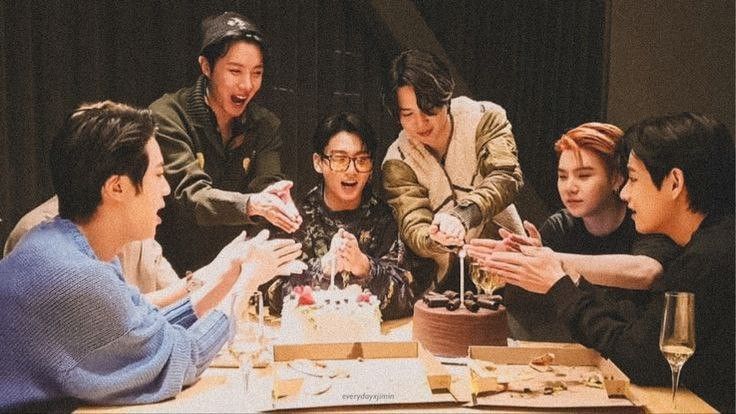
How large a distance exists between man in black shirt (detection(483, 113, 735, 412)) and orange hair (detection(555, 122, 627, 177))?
456 mm

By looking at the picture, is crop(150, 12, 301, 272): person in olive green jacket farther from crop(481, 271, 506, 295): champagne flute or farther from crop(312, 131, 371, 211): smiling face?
crop(481, 271, 506, 295): champagne flute

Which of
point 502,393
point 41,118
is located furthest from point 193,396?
point 41,118

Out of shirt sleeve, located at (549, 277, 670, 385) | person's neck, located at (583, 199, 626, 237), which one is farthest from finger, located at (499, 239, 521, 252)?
person's neck, located at (583, 199, 626, 237)

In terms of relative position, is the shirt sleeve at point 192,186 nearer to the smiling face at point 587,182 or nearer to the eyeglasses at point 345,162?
the eyeglasses at point 345,162

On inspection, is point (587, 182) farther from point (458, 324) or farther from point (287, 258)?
point (287, 258)

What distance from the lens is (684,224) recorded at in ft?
7.23

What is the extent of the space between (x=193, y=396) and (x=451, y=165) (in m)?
1.65

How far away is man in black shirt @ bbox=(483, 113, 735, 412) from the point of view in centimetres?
201

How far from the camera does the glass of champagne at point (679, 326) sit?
73.0 inches

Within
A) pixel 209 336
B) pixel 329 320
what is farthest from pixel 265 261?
pixel 209 336

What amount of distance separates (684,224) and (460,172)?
1120 millimetres

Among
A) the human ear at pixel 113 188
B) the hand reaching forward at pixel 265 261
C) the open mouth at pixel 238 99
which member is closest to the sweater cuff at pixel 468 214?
the hand reaching forward at pixel 265 261

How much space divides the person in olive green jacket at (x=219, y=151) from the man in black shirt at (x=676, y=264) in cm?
114

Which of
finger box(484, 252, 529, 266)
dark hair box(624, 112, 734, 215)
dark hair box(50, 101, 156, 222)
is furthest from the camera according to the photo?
finger box(484, 252, 529, 266)
